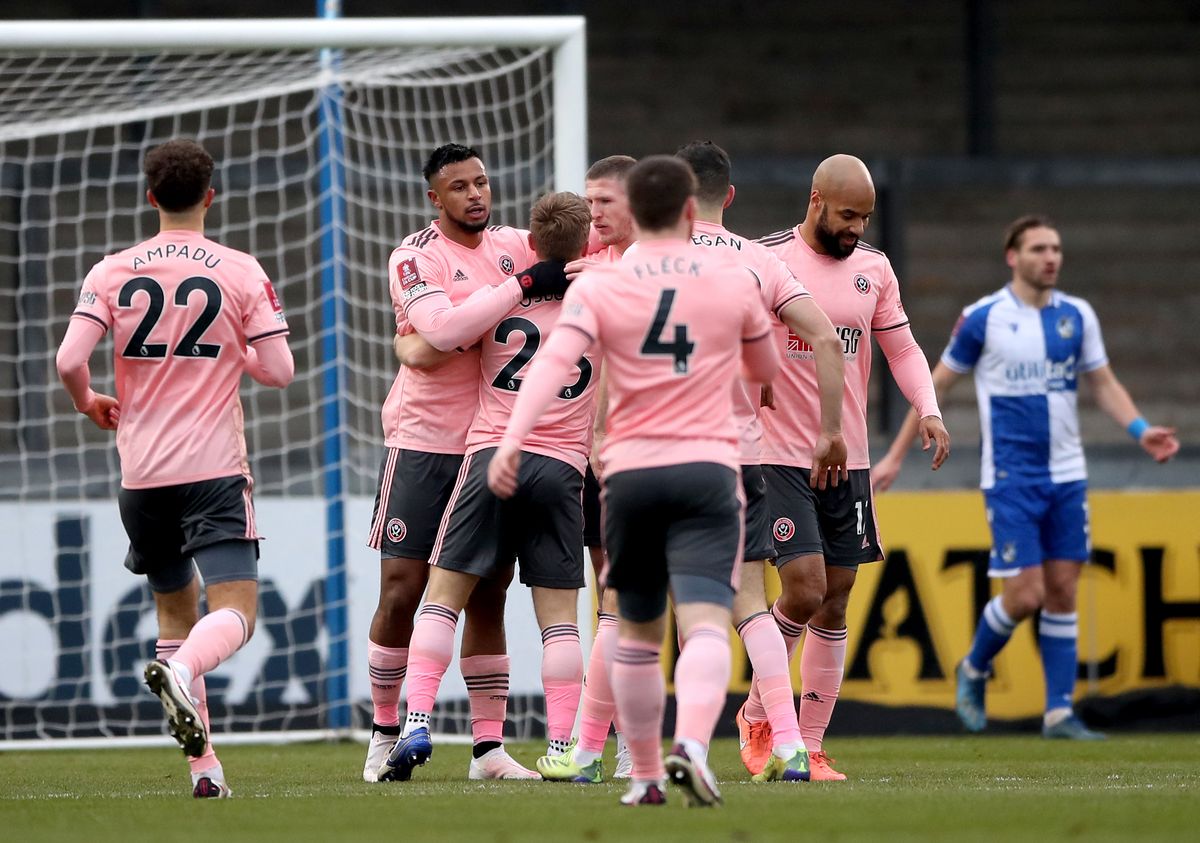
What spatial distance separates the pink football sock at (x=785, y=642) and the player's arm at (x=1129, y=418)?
9.80ft

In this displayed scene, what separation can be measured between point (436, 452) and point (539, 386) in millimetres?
1614

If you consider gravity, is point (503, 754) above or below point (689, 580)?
below

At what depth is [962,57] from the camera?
50.8 ft

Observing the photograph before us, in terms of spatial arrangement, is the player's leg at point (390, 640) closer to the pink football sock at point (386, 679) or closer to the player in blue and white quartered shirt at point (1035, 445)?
the pink football sock at point (386, 679)

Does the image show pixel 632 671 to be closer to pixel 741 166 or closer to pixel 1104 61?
pixel 741 166

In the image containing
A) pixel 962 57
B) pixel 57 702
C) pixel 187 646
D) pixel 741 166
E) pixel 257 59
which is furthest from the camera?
pixel 962 57

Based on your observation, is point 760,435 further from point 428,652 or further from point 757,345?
point 428,652

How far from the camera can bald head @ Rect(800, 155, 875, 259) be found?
6125 mm

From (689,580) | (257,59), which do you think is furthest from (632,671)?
(257,59)

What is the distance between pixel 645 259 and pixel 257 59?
5.60m

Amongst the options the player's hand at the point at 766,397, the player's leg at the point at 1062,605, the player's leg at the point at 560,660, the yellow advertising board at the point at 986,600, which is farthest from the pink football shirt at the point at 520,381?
the player's leg at the point at 1062,605

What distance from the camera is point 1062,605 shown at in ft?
28.2

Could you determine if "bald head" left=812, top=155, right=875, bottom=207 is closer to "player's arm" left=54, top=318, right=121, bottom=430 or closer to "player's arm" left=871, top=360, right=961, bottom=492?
"player's arm" left=871, top=360, right=961, bottom=492

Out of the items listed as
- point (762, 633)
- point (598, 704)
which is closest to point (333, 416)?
point (598, 704)
